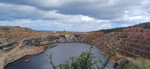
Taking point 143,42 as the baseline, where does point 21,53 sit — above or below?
below

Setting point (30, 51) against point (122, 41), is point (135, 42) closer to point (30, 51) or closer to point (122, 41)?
point (122, 41)

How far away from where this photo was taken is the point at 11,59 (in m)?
39.4

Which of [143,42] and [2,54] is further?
[143,42]

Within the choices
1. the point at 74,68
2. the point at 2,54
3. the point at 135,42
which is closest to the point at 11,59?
the point at 2,54

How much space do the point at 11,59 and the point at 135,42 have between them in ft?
142

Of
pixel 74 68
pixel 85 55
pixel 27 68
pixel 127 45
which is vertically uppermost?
pixel 85 55

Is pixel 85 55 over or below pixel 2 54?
over

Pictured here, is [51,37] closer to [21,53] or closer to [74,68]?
[21,53]

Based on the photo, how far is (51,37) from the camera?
3642 inches

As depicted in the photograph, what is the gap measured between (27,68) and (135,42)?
37.9 metres

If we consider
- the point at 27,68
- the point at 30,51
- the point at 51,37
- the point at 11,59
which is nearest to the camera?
the point at 27,68

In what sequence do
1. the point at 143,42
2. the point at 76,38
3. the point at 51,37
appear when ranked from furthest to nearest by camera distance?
1. the point at 76,38
2. the point at 51,37
3. the point at 143,42

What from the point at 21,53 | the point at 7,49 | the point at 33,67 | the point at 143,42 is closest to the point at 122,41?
the point at 143,42

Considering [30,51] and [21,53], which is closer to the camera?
[21,53]
